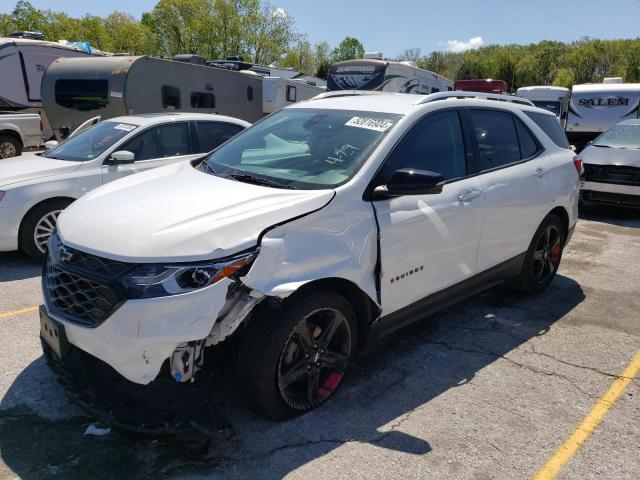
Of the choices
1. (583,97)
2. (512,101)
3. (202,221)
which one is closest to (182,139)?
(512,101)

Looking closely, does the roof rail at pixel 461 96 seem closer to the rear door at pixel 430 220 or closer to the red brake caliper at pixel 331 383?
the rear door at pixel 430 220

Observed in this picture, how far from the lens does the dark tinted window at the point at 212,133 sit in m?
6.95

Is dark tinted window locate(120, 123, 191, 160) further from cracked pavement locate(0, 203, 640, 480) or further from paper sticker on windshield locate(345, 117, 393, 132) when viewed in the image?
paper sticker on windshield locate(345, 117, 393, 132)

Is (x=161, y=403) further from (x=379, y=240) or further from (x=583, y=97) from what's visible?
(x=583, y=97)

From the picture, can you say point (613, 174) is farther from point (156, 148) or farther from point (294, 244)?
point (294, 244)

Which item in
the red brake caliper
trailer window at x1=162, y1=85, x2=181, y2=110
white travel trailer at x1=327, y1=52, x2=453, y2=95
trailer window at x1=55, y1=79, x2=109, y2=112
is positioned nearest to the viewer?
the red brake caliper

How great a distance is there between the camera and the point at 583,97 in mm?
18438

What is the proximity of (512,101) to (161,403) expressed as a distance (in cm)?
398

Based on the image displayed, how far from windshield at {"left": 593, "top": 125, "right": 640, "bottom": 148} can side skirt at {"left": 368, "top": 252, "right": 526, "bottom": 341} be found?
6.30 meters

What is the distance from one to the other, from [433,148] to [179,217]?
1893 mm

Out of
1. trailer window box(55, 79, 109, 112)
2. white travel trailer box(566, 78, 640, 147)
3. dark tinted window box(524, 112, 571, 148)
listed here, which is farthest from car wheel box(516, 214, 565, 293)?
white travel trailer box(566, 78, 640, 147)

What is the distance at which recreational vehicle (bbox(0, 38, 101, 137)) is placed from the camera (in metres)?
15.1

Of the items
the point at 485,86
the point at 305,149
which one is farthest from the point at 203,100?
the point at 485,86

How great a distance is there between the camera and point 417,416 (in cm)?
317
